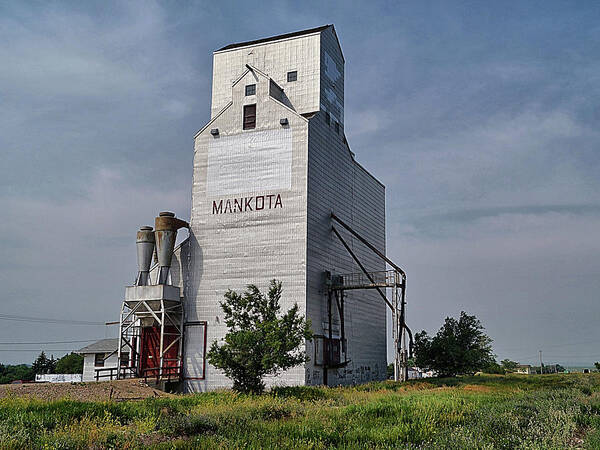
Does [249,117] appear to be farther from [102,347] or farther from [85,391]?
[102,347]

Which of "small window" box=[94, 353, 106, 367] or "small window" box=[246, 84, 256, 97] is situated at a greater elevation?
"small window" box=[246, 84, 256, 97]

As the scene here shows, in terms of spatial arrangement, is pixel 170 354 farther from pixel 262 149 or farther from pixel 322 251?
pixel 262 149

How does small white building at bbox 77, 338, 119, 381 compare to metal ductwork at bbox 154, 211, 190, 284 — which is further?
small white building at bbox 77, 338, 119, 381

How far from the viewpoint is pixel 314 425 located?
1559cm

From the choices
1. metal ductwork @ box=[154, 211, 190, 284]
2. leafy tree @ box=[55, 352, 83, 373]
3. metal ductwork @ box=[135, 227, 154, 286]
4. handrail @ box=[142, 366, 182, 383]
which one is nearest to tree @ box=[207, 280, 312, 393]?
handrail @ box=[142, 366, 182, 383]

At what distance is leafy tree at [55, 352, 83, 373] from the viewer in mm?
74812

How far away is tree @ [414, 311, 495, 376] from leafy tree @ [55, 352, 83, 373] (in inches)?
1741

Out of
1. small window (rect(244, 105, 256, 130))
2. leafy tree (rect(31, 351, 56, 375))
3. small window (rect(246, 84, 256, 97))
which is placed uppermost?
small window (rect(246, 84, 256, 97))

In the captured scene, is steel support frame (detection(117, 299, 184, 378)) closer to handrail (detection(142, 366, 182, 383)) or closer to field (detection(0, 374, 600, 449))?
handrail (detection(142, 366, 182, 383))

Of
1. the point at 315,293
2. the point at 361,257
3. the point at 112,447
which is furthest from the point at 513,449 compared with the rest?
the point at 361,257

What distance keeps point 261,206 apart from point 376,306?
15.4 m

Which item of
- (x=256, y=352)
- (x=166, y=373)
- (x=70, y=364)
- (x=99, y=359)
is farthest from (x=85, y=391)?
(x=70, y=364)

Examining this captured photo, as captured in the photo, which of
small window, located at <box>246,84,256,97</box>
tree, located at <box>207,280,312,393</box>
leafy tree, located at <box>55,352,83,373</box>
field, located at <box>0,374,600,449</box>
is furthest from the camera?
leafy tree, located at <box>55,352,83,373</box>

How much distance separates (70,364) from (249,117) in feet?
168
